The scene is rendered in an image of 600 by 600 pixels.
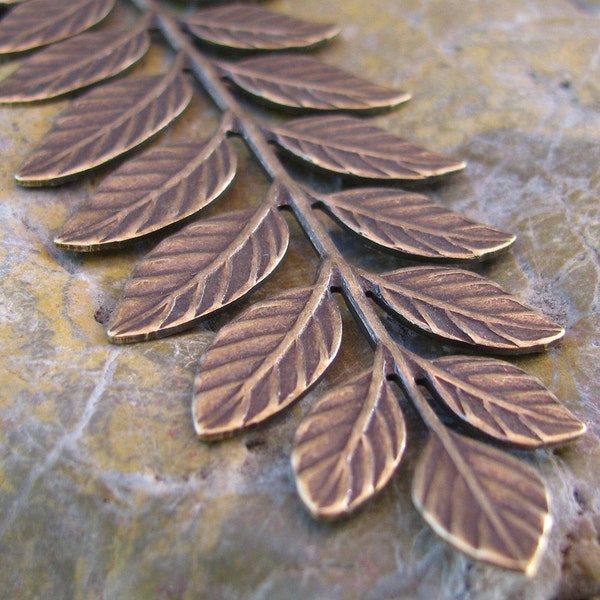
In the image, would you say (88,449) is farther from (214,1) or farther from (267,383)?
(214,1)

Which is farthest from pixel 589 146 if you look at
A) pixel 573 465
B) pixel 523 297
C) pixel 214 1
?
pixel 214 1

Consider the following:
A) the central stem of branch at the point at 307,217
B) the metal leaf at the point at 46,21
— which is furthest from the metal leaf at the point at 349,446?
the metal leaf at the point at 46,21

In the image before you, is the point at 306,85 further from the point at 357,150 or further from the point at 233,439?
the point at 233,439

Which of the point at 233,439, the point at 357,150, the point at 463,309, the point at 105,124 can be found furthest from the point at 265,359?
Answer: the point at 105,124

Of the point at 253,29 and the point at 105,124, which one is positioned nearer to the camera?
the point at 105,124

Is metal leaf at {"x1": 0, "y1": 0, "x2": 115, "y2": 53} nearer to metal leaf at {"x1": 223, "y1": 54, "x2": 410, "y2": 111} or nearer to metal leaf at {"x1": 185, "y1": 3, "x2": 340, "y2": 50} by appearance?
metal leaf at {"x1": 185, "y1": 3, "x2": 340, "y2": 50}

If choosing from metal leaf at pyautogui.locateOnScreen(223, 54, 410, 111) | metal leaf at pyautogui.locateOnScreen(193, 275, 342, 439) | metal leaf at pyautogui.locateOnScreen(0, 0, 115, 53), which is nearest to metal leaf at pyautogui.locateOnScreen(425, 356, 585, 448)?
metal leaf at pyautogui.locateOnScreen(193, 275, 342, 439)
